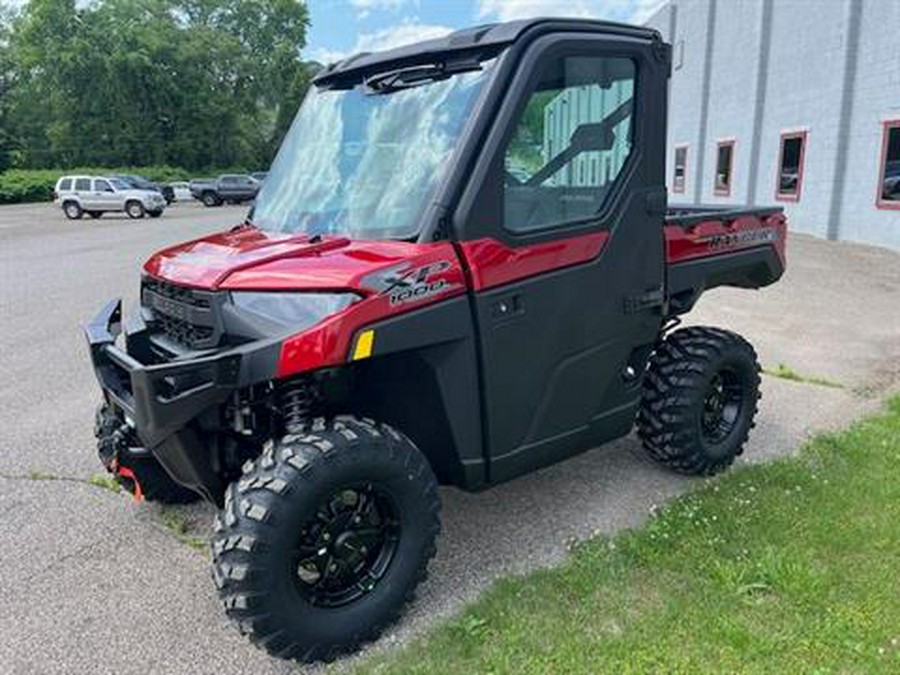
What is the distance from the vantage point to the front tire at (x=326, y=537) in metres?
2.76

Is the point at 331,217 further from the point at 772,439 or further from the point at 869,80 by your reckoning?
the point at 869,80

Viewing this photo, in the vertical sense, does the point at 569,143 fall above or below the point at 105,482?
above

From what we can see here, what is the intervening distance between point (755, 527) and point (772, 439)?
157 centimetres

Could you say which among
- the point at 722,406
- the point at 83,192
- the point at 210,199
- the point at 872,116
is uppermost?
the point at 872,116

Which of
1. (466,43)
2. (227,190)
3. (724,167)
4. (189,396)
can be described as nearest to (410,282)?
(189,396)

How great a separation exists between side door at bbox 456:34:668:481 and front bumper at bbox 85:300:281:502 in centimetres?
94

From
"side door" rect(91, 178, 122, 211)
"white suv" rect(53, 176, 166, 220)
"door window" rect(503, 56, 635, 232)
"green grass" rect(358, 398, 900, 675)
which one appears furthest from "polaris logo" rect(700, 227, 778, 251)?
"side door" rect(91, 178, 122, 211)

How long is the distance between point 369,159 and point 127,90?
63.5m

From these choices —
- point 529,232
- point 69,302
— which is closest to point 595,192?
point 529,232

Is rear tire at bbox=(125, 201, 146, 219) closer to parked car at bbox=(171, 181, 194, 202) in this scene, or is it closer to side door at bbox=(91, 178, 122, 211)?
side door at bbox=(91, 178, 122, 211)

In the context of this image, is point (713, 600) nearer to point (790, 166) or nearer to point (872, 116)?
point (872, 116)

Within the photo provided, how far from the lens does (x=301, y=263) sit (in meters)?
3.00

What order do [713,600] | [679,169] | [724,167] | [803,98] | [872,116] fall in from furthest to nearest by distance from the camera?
[679,169] → [724,167] → [803,98] → [872,116] → [713,600]

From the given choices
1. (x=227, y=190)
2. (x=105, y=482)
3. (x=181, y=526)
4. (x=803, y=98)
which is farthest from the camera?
(x=227, y=190)
